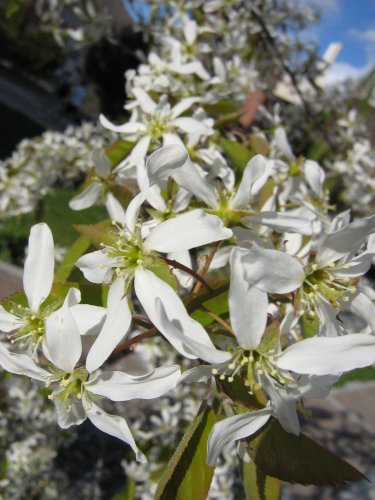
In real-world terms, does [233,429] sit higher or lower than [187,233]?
lower

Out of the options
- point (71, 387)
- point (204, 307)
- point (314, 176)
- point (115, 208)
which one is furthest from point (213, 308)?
point (314, 176)

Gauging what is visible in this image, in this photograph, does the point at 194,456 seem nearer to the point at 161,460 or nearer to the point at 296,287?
the point at 296,287

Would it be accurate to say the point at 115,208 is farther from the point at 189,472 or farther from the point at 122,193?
the point at 189,472

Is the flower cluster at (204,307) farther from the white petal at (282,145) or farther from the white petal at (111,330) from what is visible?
the white petal at (282,145)

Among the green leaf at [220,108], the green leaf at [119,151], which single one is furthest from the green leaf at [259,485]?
the green leaf at [220,108]

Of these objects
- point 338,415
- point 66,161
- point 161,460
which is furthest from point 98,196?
point 338,415
